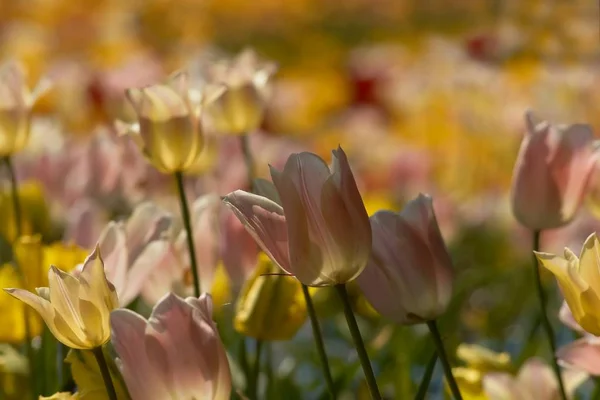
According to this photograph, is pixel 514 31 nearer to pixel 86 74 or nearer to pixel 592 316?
pixel 86 74

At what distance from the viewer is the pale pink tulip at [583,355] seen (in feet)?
1.50

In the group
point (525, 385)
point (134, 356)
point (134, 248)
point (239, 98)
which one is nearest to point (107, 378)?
point (134, 356)

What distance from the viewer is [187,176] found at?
1.07 m

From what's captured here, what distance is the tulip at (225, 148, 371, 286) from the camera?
1.31 feet

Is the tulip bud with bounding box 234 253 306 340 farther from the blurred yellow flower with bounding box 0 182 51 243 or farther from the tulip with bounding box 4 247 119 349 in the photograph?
the blurred yellow flower with bounding box 0 182 51 243

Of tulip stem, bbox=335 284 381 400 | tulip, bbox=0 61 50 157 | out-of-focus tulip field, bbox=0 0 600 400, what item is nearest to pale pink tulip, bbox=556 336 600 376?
out-of-focus tulip field, bbox=0 0 600 400

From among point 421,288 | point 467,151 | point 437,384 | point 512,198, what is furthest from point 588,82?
point 421,288

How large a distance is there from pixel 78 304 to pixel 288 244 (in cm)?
9

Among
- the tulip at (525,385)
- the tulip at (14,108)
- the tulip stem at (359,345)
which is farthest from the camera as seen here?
the tulip at (14,108)

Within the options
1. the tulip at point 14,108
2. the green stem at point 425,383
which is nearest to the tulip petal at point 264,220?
the green stem at point 425,383

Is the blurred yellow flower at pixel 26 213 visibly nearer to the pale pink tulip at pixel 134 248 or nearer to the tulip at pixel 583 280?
the pale pink tulip at pixel 134 248

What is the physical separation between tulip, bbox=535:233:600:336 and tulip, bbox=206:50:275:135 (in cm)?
35

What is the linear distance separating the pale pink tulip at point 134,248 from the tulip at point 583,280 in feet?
0.65

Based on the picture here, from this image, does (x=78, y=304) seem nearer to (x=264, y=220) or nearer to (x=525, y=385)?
(x=264, y=220)
